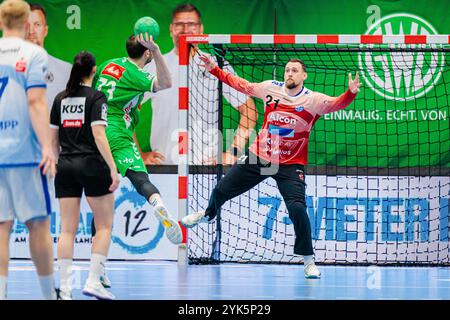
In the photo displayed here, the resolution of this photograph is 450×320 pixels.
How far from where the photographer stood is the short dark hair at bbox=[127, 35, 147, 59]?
34.4 ft

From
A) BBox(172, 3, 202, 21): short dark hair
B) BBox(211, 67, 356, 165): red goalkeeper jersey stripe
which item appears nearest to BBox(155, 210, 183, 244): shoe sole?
BBox(211, 67, 356, 165): red goalkeeper jersey stripe

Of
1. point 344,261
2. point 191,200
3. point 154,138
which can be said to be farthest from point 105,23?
point 344,261

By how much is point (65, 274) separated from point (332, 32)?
6.71 meters

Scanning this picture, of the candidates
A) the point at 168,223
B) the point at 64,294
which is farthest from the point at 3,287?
the point at 168,223

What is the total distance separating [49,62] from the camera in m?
14.0

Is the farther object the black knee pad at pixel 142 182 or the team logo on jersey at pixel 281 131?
the team logo on jersey at pixel 281 131

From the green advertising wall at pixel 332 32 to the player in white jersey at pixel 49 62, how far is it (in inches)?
3.4

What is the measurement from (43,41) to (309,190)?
429 centimetres

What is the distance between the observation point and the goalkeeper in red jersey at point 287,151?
37.1 ft

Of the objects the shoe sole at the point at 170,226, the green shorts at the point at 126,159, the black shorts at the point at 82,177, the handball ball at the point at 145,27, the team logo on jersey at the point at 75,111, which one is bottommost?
the shoe sole at the point at 170,226

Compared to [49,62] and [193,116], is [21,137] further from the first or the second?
[49,62]

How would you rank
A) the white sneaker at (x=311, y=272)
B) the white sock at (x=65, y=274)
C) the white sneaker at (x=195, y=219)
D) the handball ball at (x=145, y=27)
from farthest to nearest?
the white sneaker at (x=195, y=219), the white sneaker at (x=311, y=272), the handball ball at (x=145, y=27), the white sock at (x=65, y=274)

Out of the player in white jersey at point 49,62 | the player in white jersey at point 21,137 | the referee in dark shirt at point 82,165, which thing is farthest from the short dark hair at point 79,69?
the player in white jersey at point 49,62

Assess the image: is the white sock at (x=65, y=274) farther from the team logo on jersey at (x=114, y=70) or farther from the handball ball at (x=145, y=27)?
the handball ball at (x=145, y=27)
